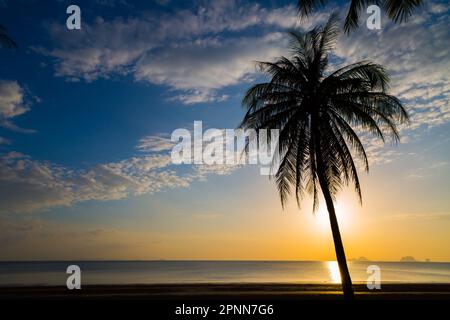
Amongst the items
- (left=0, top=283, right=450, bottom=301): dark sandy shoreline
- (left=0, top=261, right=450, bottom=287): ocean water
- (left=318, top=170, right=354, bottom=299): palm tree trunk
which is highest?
(left=318, top=170, right=354, bottom=299): palm tree trunk

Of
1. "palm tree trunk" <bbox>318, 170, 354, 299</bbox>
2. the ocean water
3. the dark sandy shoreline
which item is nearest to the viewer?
"palm tree trunk" <bbox>318, 170, 354, 299</bbox>

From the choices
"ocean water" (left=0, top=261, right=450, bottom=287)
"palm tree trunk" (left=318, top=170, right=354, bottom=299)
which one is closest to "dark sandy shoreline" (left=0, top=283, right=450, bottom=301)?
"palm tree trunk" (left=318, top=170, right=354, bottom=299)

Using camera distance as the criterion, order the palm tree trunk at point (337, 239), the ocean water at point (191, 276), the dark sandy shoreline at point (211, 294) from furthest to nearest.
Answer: the ocean water at point (191, 276) → the dark sandy shoreline at point (211, 294) → the palm tree trunk at point (337, 239)

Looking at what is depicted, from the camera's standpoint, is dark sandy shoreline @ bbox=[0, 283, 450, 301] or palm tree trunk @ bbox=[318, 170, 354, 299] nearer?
palm tree trunk @ bbox=[318, 170, 354, 299]

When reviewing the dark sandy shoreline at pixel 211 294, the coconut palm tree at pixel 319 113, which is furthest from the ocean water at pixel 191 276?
the coconut palm tree at pixel 319 113

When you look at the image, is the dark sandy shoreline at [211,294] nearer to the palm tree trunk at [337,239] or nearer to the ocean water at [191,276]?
the palm tree trunk at [337,239]

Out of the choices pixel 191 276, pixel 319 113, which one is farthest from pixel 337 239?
pixel 191 276

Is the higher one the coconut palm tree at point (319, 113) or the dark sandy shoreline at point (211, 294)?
the coconut palm tree at point (319, 113)

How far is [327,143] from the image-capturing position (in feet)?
45.8

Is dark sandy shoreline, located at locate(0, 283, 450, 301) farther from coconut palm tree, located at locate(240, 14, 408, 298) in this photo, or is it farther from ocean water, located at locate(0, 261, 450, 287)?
ocean water, located at locate(0, 261, 450, 287)

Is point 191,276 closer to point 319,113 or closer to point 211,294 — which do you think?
point 211,294

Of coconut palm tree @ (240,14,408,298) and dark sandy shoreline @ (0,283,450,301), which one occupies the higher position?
coconut palm tree @ (240,14,408,298)
